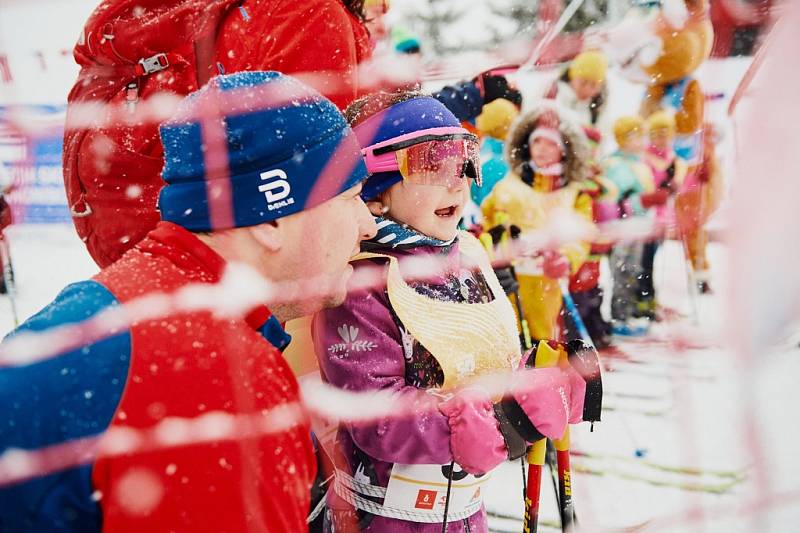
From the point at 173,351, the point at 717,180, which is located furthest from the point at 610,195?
the point at 173,351

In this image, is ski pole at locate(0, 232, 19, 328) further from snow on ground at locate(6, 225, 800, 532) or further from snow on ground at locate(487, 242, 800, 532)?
snow on ground at locate(487, 242, 800, 532)

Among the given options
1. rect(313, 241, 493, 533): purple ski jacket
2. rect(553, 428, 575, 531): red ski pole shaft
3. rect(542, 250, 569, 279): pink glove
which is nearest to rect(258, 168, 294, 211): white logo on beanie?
rect(313, 241, 493, 533): purple ski jacket

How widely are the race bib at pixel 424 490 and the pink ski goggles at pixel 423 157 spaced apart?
2.16 feet

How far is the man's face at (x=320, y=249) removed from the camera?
107cm

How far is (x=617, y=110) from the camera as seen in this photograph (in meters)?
6.30

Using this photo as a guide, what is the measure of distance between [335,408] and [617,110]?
5.66 metres

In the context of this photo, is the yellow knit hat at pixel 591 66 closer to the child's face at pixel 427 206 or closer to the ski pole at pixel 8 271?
the child's face at pixel 427 206

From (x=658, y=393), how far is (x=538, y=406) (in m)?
3.15

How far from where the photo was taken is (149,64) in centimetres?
150

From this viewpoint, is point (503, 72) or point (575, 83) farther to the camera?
point (575, 83)

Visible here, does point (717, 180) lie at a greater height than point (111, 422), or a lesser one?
greater

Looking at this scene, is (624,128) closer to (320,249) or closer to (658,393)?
(658,393)

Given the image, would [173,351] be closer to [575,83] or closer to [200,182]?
[200,182]

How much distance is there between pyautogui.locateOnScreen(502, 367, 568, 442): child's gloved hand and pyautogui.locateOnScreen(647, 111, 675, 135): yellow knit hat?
1.84ft
